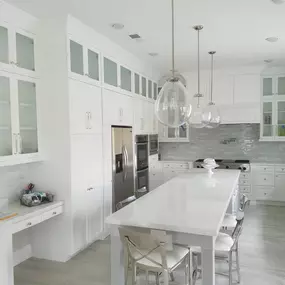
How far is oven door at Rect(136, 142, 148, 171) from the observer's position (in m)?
5.41

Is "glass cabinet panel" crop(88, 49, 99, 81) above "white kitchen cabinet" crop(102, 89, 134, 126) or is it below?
above

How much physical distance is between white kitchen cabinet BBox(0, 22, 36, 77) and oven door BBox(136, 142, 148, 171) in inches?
98.2

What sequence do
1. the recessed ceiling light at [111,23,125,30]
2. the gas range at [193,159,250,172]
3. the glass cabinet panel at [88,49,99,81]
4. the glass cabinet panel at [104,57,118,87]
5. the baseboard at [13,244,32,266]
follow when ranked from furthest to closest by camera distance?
the gas range at [193,159,250,172] < the glass cabinet panel at [104,57,118,87] < the glass cabinet panel at [88,49,99,81] < the recessed ceiling light at [111,23,125,30] < the baseboard at [13,244,32,266]

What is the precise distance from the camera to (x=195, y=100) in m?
6.60

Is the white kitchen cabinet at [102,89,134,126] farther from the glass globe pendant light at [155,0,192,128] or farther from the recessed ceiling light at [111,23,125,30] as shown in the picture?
the glass globe pendant light at [155,0,192,128]

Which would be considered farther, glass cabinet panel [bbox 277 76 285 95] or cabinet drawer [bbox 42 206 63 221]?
glass cabinet panel [bbox 277 76 285 95]

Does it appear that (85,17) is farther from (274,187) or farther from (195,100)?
(274,187)

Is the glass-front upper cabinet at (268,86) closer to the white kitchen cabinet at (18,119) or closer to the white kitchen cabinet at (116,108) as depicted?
the white kitchen cabinet at (116,108)

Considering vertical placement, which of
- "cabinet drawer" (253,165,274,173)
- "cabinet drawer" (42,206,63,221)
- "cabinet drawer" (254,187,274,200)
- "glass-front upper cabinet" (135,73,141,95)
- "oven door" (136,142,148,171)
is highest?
"glass-front upper cabinet" (135,73,141,95)

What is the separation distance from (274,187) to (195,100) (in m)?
2.43

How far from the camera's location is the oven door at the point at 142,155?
5.41 meters

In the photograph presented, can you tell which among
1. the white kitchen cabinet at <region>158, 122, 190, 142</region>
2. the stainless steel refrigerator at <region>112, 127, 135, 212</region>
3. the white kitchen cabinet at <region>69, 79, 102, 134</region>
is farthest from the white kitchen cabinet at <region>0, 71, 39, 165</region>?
the white kitchen cabinet at <region>158, 122, 190, 142</region>

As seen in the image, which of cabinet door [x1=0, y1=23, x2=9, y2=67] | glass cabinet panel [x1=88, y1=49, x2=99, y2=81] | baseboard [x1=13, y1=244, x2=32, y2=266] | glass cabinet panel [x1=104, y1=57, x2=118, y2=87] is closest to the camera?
cabinet door [x1=0, y1=23, x2=9, y2=67]

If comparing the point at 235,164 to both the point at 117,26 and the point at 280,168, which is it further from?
the point at 117,26
